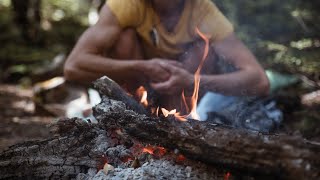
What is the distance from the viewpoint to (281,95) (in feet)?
15.3

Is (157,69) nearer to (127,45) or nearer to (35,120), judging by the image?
(127,45)

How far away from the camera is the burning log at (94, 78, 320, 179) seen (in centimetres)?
170

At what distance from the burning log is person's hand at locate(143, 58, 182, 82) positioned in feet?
2.64

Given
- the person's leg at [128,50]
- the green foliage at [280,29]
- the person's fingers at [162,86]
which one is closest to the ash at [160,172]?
the person's fingers at [162,86]

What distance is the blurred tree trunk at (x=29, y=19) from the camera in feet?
26.1

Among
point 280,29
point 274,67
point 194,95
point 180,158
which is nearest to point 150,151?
point 180,158

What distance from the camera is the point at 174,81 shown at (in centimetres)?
301

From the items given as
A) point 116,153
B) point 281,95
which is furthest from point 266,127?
point 116,153

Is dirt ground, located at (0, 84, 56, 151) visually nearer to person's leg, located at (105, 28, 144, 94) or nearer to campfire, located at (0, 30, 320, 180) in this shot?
person's leg, located at (105, 28, 144, 94)

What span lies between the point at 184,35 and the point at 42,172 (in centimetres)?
170

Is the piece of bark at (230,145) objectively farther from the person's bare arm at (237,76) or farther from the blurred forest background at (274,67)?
the blurred forest background at (274,67)

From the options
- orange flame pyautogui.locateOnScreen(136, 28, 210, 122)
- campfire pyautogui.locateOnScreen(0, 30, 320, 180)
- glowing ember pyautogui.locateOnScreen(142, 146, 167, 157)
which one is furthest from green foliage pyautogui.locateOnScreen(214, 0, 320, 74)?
glowing ember pyautogui.locateOnScreen(142, 146, 167, 157)

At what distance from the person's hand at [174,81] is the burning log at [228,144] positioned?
74 centimetres

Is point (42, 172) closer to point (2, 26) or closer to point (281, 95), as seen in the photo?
point (281, 95)
